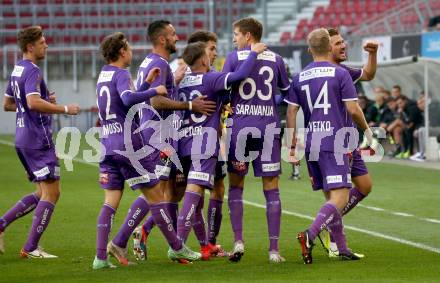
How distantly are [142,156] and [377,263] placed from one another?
211 cm

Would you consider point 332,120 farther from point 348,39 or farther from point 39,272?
point 348,39

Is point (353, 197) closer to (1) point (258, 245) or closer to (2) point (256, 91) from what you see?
(1) point (258, 245)

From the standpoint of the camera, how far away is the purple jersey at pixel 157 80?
33.8ft

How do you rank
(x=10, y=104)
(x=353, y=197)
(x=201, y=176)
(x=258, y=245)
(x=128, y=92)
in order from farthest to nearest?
(x=258, y=245)
(x=10, y=104)
(x=353, y=197)
(x=201, y=176)
(x=128, y=92)

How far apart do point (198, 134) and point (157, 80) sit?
0.58 metres

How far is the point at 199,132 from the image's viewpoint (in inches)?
409

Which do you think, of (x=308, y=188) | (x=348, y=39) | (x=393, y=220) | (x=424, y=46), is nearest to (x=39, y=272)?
(x=393, y=220)

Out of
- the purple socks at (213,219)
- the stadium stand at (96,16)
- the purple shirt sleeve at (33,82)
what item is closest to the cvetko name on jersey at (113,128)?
the purple shirt sleeve at (33,82)

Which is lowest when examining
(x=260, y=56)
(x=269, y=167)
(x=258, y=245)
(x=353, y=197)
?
(x=258, y=245)

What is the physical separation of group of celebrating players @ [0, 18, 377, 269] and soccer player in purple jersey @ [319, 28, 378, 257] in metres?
0.01

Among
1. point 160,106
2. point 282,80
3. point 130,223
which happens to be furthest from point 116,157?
point 282,80

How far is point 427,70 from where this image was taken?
25.4 metres

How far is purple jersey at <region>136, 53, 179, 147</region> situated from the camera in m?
10.3

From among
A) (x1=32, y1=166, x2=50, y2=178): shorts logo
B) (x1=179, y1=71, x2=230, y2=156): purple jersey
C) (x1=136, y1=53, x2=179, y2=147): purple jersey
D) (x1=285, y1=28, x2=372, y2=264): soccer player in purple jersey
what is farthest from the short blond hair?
(x1=32, y1=166, x2=50, y2=178): shorts logo
